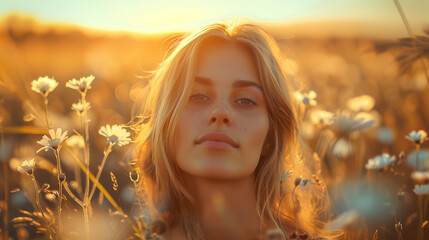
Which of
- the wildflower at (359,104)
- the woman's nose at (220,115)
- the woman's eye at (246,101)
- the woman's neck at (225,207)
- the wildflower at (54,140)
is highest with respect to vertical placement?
the wildflower at (359,104)

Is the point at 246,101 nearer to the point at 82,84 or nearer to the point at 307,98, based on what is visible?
the point at 82,84

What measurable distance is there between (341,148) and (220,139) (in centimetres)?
118

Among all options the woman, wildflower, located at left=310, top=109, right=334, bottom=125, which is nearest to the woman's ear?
the woman

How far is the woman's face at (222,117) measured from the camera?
1.98 meters

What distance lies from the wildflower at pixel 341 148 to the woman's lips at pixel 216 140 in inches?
34.7

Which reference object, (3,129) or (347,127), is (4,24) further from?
(347,127)

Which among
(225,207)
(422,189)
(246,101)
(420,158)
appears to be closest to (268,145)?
(246,101)

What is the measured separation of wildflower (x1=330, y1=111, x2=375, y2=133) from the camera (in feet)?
8.29

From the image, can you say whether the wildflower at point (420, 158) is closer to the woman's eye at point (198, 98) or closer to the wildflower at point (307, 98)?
the wildflower at point (307, 98)

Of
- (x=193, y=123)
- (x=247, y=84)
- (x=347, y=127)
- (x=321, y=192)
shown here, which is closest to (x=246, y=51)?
(x=247, y=84)

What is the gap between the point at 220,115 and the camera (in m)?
1.98

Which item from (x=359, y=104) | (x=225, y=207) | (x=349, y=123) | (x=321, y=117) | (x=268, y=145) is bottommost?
(x=225, y=207)

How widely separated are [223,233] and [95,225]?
0.50 m

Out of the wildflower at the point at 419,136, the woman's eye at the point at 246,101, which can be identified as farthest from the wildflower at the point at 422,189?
the woman's eye at the point at 246,101
